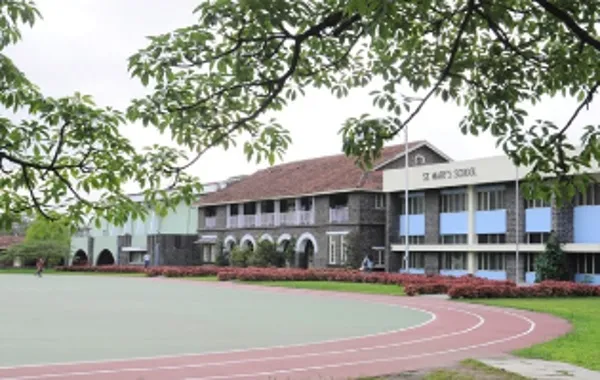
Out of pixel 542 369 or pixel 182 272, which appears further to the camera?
pixel 182 272

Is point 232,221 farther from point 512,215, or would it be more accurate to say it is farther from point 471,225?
point 512,215

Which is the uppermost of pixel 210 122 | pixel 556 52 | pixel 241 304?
pixel 556 52

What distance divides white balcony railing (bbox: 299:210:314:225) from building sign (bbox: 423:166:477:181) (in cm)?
992

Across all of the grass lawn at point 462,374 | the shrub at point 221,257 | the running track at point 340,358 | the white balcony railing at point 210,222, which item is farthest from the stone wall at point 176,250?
the grass lawn at point 462,374

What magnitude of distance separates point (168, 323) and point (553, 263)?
2435cm

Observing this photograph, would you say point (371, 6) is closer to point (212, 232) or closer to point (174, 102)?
point (174, 102)

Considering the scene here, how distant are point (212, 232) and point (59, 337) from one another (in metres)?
50.0

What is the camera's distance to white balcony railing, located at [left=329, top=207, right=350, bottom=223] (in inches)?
2051

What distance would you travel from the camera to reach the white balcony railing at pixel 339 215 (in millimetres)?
52094

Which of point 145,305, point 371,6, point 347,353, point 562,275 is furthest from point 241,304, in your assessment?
point 371,6

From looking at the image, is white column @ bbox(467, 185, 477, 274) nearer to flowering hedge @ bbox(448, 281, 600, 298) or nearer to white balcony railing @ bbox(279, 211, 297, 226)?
flowering hedge @ bbox(448, 281, 600, 298)

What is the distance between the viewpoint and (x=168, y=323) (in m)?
19.9

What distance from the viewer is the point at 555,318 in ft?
74.3

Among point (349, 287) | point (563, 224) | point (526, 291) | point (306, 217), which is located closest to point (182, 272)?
point (306, 217)
